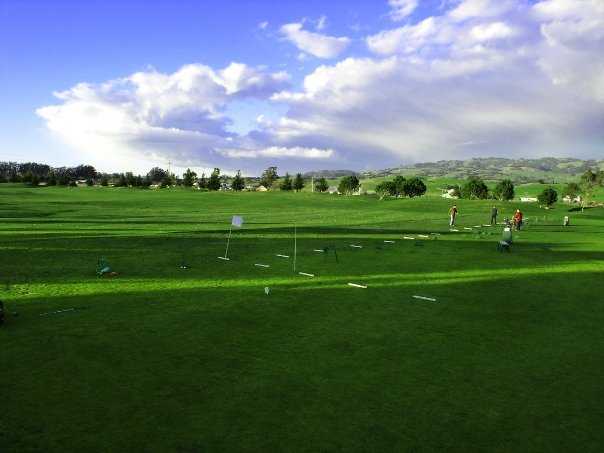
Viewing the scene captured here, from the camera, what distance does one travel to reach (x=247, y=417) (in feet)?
26.9

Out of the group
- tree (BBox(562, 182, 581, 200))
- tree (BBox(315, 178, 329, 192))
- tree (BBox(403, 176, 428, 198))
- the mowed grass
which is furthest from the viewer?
A: tree (BBox(315, 178, 329, 192))

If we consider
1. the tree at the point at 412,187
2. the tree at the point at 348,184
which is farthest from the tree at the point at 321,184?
the tree at the point at 412,187

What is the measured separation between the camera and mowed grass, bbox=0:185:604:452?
7.82 metres

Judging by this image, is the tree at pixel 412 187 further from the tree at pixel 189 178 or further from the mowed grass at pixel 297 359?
the mowed grass at pixel 297 359

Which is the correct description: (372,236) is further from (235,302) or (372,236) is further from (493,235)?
(235,302)

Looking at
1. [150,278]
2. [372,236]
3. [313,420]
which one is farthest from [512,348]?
[372,236]

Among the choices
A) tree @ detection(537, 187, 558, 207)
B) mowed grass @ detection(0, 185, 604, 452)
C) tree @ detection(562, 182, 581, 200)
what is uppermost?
tree @ detection(562, 182, 581, 200)

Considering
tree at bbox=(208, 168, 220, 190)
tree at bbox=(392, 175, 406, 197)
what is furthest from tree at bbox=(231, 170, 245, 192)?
tree at bbox=(392, 175, 406, 197)

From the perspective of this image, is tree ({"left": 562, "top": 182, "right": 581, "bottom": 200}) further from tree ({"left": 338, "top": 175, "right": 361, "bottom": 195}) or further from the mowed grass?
the mowed grass

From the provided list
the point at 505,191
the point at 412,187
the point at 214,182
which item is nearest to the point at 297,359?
Answer: the point at 505,191

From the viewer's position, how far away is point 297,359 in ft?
36.3

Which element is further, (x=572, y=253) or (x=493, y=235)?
(x=493, y=235)

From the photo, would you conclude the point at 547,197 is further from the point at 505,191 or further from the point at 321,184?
the point at 321,184

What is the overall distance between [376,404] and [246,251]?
20830mm
